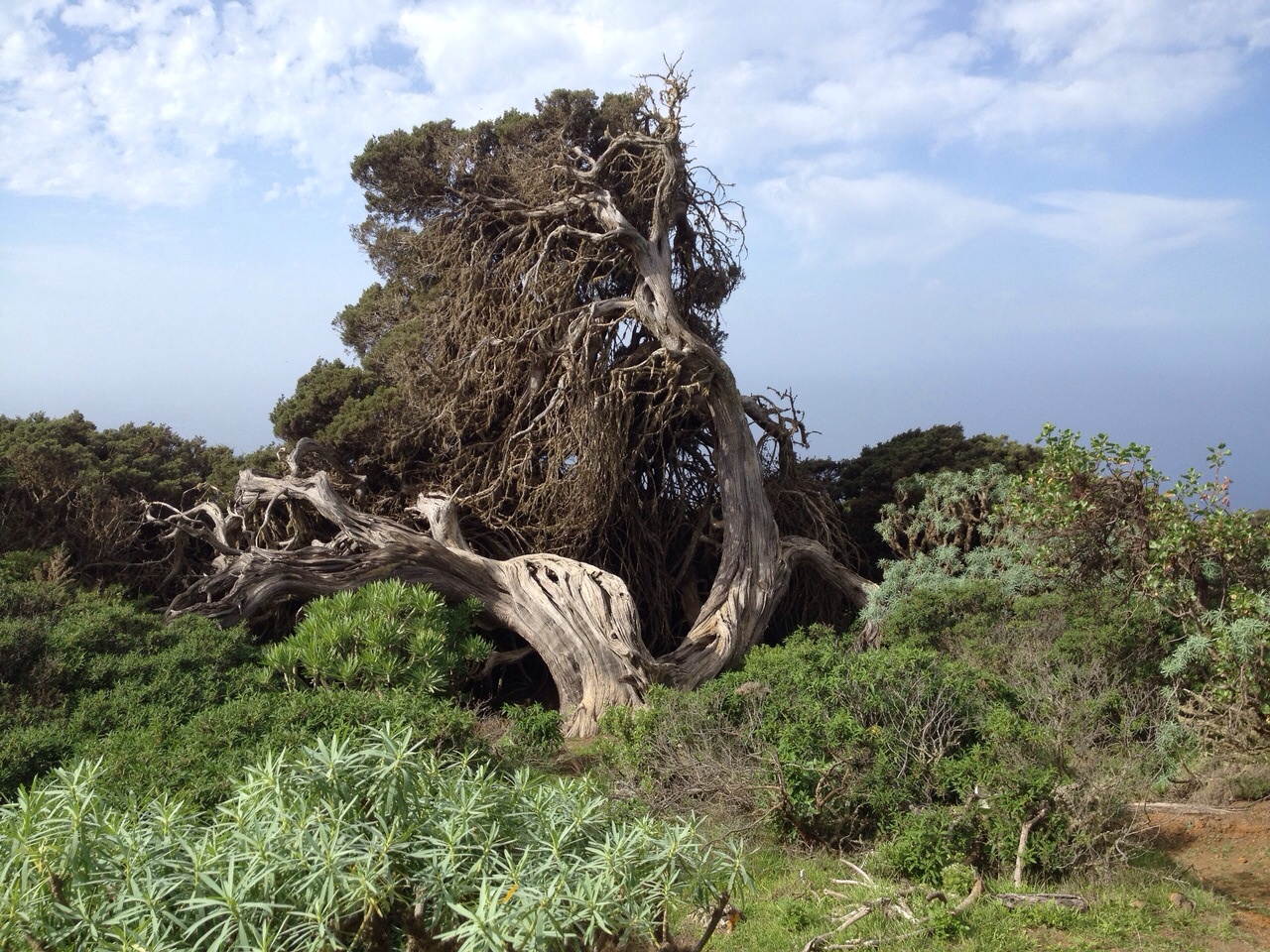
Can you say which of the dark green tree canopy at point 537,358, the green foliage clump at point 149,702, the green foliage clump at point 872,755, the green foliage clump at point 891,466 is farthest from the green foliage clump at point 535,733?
the green foliage clump at point 891,466

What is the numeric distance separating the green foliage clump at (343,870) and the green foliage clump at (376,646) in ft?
13.9

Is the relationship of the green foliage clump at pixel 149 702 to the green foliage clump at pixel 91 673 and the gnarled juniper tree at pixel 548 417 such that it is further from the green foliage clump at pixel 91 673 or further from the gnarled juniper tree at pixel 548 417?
the gnarled juniper tree at pixel 548 417

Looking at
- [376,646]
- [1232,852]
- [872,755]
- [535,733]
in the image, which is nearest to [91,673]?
[376,646]

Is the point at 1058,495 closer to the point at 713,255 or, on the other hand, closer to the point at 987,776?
the point at 987,776

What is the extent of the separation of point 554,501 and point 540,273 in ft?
8.72

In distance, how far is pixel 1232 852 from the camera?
19.7ft

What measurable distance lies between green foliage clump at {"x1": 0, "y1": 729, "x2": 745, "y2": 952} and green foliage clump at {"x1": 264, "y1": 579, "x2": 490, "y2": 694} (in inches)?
167

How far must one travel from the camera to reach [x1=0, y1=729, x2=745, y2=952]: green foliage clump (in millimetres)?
2758

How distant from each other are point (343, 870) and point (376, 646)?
16.3 ft

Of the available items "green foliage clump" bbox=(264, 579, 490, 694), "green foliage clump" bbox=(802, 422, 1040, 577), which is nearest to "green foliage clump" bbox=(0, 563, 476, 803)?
"green foliage clump" bbox=(264, 579, 490, 694)

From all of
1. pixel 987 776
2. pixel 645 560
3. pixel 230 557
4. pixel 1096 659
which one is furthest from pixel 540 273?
pixel 987 776

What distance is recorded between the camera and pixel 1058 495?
8.28 metres

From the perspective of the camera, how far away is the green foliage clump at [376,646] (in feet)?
24.7

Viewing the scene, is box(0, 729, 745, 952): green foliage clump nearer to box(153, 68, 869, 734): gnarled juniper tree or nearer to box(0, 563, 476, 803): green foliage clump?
box(0, 563, 476, 803): green foliage clump
